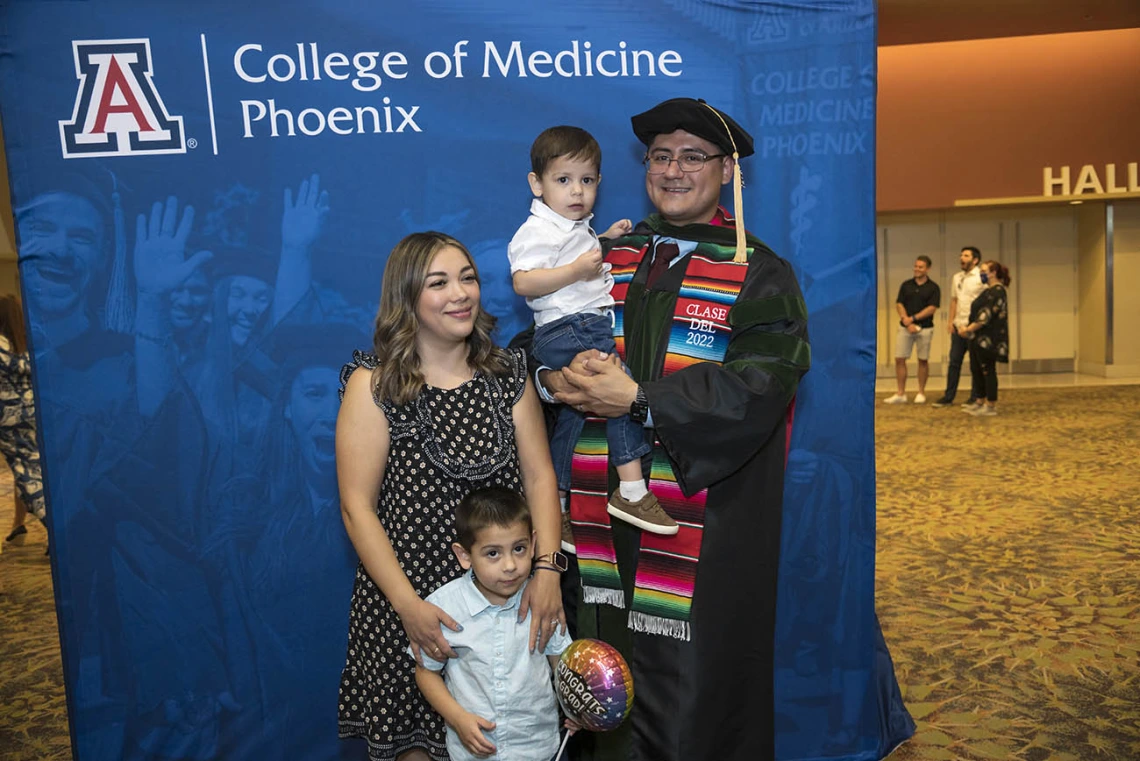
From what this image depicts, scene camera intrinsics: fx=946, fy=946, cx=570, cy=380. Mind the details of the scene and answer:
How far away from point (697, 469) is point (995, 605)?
123 inches

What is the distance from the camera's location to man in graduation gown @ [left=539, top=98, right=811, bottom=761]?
241 cm

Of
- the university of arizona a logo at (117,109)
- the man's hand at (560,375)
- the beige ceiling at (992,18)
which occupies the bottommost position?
the man's hand at (560,375)

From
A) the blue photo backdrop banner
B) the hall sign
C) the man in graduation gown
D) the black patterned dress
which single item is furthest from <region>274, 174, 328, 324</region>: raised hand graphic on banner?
the hall sign

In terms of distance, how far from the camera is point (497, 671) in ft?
7.27

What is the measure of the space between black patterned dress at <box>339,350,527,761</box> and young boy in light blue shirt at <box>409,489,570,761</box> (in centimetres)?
11

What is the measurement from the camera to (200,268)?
9.97 feet

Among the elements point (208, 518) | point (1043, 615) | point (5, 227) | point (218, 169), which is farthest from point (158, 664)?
point (5, 227)

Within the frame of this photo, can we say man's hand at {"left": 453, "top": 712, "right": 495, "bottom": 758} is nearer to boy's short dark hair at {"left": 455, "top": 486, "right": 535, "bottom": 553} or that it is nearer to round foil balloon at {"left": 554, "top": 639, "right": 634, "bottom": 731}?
round foil balloon at {"left": 554, "top": 639, "right": 634, "bottom": 731}

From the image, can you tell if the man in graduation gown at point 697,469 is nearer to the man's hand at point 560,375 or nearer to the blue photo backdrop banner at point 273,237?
the man's hand at point 560,375

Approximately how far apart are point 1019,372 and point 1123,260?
80.8 inches

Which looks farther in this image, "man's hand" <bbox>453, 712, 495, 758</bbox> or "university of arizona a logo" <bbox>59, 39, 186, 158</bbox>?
"university of arizona a logo" <bbox>59, 39, 186, 158</bbox>

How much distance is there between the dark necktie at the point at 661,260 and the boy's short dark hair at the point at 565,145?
0.36 meters

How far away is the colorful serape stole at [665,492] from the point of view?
8.20 feet

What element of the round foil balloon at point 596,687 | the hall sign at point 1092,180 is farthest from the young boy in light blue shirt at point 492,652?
the hall sign at point 1092,180
